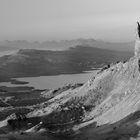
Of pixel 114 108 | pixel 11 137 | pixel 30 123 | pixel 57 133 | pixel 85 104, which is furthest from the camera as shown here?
pixel 85 104

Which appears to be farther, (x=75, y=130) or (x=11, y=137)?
(x=75, y=130)

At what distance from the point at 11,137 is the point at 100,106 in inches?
1939

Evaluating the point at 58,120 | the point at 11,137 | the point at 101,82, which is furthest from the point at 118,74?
the point at 11,137

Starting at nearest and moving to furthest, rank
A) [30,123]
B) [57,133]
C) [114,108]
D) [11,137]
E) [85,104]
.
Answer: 1. [11,137]
2. [57,133]
3. [114,108]
4. [30,123]
5. [85,104]

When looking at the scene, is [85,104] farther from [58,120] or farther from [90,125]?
[90,125]

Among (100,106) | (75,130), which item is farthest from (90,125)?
(100,106)

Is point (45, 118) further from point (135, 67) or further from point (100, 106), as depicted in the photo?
point (135, 67)

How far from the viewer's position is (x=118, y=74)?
166375 mm

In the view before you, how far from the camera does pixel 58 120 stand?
152 metres

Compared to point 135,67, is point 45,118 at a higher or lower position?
lower

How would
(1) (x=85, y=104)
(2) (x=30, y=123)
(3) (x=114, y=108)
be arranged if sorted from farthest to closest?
(1) (x=85, y=104), (2) (x=30, y=123), (3) (x=114, y=108)

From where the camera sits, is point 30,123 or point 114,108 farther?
point 30,123

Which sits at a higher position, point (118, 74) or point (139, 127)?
point (118, 74)

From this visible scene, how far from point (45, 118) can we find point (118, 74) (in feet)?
121
